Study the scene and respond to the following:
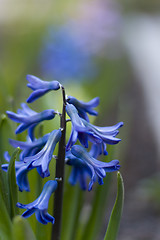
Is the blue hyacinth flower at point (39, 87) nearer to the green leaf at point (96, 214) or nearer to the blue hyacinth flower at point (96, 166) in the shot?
the blue hyacinth flower at point (96, 166)

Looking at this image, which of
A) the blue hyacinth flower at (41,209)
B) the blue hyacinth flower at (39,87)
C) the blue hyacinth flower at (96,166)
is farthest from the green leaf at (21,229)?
the blue hyacinth flower at (39,87)

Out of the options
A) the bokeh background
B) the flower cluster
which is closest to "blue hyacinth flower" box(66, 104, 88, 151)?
the flower cluster

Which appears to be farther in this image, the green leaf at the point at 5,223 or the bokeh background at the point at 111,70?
the bokeh background at the point at 111,70

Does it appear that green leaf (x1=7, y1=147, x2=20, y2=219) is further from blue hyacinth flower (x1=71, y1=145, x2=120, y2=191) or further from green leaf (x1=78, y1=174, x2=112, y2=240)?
green leaf (x1=78, y1=174, x2=112, y2=240)

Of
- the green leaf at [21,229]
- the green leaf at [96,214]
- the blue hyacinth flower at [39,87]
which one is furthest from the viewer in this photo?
the green leaf at [96,214]

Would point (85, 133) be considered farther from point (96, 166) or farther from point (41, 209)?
point (41, 209)

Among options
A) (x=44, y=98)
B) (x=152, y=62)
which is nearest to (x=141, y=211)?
(x=44, y=98)

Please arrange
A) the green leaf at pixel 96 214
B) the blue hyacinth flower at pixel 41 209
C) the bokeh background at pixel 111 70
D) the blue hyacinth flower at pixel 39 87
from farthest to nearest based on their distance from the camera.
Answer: the bokeh background at pixel 111 70 < the green leaf at pixel 96 214 < the blue hyacinth flower at pixel 39 87 < the blue hyacinth flower at pixel 41 209
